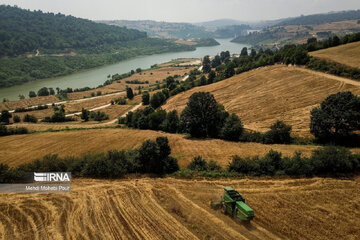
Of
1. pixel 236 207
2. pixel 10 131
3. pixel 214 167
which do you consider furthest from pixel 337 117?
pixel 10 131

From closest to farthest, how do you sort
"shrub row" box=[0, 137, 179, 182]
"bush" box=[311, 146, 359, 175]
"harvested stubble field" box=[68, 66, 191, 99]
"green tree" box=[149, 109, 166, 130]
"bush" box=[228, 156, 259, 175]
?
"bush" box=[311, 146, 359, 175], "bush" box=[228, 156, 259, 175], "shrub row" box=[0, 137, 179, 182], "green tree" box=[149, 109, 166, 130], "harvested stubble field" box=[68, 66, 191, 99]

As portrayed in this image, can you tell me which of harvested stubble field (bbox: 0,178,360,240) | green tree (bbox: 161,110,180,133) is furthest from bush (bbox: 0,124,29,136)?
harvested stubble field (bbox: 0,178,360,240)

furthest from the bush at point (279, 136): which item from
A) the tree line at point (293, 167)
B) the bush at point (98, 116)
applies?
the bush at point (98, 116)

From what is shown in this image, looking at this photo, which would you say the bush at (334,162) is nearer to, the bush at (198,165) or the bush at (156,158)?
the bush at (198,165)

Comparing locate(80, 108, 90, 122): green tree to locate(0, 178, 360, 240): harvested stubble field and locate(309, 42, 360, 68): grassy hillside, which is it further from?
locate(309, 42, 360, 68): grassy hillside

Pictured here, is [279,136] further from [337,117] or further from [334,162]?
[334,162]

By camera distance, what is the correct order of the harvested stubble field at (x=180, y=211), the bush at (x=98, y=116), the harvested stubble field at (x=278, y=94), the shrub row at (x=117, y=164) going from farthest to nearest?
the bush at (x=98, y=116) → the harvested stubble field at (x=278, y=94) → the shrub row at (x=117, y=164) → the harvested stubble field at (x=180, y=211)
